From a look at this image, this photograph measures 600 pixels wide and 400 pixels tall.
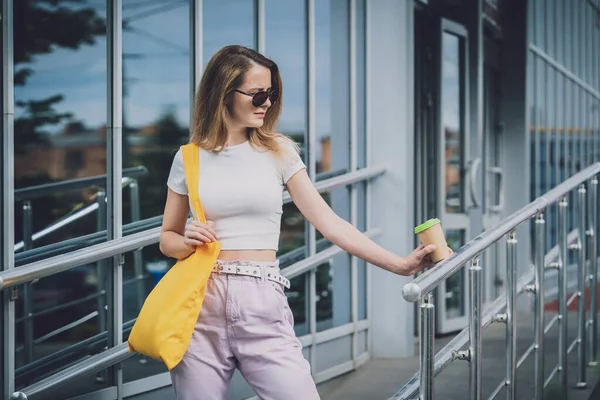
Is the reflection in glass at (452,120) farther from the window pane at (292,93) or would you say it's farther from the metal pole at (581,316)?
the metal pole at (581,316)

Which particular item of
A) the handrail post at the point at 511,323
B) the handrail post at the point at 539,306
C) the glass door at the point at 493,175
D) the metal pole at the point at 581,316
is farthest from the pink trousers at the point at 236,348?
the glass door at the point at 493,175

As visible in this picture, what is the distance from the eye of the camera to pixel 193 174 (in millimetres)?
2641

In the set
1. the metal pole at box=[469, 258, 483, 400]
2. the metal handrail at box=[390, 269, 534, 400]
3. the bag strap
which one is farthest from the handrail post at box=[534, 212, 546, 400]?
the bag strap

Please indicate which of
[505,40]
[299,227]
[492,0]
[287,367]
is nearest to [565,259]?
[299,227]

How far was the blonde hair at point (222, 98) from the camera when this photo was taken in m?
2.66

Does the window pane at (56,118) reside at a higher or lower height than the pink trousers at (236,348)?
higher

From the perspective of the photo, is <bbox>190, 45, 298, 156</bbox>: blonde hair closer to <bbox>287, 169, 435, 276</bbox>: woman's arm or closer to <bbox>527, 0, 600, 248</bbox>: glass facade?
<bbox>287, 169, 435, 276</bbox>: woman's arm

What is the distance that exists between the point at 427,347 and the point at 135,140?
2.32 m

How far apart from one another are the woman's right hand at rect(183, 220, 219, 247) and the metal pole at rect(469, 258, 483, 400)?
1.11 metres

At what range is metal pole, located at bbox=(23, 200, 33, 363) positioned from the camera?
14.7 feet

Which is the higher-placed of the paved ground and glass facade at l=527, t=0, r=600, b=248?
glass facade at l=527, t=0, r=600, b=248

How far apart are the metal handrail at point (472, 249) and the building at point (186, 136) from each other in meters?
1.46

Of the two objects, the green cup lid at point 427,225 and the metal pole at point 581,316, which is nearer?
the green cup lid at point 427,225

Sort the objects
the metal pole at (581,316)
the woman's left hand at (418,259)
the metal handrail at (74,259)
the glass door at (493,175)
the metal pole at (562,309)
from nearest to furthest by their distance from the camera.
Result: the woman's left hand at (418,259) < the metal handrail at (74,259) < the metal pole at (562,309) < the metal pole at (581,316) < the glass door at (493,175)
